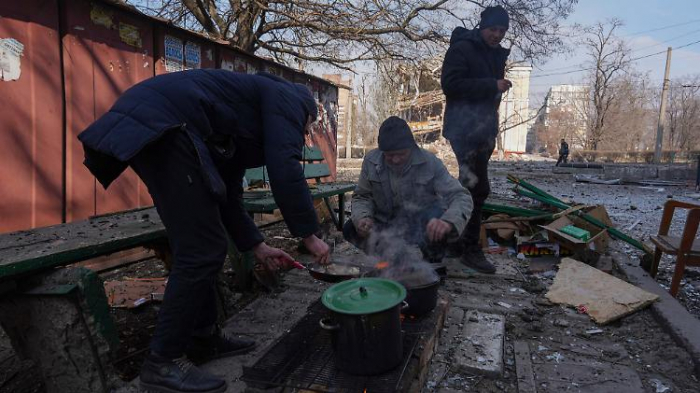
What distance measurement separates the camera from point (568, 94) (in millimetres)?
54375

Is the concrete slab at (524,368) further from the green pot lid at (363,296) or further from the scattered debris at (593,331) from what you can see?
the green pot lid at (363,296)

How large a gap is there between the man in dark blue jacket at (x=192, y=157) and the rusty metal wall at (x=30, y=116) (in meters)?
2.77

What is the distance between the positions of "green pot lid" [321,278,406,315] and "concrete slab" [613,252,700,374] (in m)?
2.06

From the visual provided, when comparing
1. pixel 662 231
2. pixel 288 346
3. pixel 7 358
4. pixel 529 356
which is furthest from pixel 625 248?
pixel 7 358

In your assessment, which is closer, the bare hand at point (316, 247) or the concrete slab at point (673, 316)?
the bare hand at point (316, 247)

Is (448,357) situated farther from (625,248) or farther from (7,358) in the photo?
(625,248)

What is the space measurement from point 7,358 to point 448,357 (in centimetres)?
293

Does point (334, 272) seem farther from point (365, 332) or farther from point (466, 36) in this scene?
point (466, 36)

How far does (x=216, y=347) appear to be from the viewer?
9.07 ft

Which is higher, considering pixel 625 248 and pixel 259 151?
pixel 259 151

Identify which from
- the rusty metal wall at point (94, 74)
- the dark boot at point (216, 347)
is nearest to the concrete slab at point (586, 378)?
the dark boot at point (216, 347)

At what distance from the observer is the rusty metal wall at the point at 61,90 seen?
4.14 m

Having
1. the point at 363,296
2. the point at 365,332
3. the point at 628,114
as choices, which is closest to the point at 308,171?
the point at 363,296

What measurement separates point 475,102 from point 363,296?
2928 millimetres
